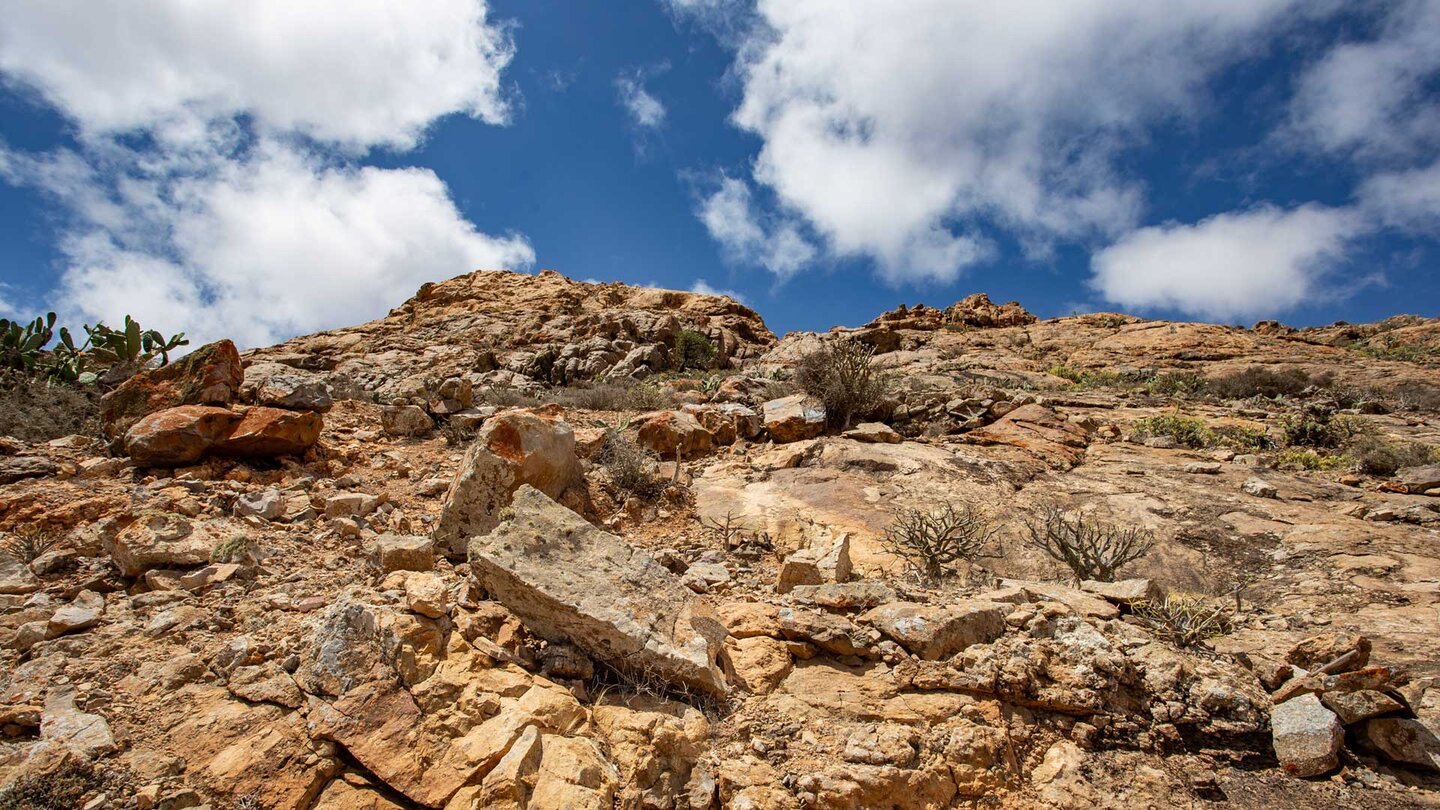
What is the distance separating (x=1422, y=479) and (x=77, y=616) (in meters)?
11.2

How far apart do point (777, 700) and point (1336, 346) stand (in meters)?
29.9

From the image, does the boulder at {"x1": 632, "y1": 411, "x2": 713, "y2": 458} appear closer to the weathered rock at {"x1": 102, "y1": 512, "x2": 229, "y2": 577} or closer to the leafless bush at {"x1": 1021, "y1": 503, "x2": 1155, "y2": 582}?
the leafless bush at {"x1": 1021, "y1": 503, "x2": 1155, "y2": 582}

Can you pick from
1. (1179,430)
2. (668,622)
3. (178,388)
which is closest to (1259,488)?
(1179,430)

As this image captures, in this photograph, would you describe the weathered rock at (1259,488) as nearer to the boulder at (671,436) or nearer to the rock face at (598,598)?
the boulder at (671,436)

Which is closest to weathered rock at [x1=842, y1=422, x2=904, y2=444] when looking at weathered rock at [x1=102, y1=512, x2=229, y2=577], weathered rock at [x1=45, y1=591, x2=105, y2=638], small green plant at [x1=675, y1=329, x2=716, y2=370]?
weathered rock at [x1=102, y1=512, x2=229, y2=577]

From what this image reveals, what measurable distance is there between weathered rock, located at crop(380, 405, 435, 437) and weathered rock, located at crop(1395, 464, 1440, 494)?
11003 mm

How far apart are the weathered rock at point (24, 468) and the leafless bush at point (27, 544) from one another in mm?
1346

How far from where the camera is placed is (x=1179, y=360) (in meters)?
20.2

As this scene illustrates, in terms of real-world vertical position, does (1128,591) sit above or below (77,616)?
above

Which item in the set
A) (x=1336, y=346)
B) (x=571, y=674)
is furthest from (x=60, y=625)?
(x=1336, y=346)

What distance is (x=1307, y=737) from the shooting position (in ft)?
8.88

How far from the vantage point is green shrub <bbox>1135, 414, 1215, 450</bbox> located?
860cm

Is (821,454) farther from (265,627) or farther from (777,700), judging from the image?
→ (265,627)

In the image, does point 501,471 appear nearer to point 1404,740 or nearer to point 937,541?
point 937,541
